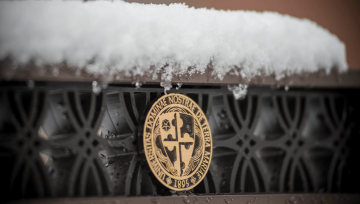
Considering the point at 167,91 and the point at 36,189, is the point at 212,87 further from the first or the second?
the point at 36,189

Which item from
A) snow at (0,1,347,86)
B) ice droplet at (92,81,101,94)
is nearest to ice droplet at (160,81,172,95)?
snow at (0,1,347,86)

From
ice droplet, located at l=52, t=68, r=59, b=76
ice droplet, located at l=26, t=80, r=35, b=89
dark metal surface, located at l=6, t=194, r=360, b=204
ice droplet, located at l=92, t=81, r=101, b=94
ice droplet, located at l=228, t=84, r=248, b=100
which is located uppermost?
ice droplet, located at l=52, t=68, r=59, b=76

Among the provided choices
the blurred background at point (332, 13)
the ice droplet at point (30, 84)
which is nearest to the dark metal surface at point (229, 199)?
the ice droplet at point (30, 84)

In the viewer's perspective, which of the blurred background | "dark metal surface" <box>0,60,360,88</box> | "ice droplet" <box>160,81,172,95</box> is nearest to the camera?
"dark metal surface" <box>0,60,360,88</box>

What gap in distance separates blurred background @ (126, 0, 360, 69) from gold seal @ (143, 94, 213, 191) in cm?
49

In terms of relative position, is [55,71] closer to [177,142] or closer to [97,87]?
[97,87]

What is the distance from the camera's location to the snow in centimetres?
44

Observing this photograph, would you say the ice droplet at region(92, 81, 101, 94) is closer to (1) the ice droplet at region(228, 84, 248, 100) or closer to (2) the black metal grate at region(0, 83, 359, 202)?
(2) the black metal grate at region(0, 83, 359, 202)

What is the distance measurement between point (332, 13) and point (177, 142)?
787 mm

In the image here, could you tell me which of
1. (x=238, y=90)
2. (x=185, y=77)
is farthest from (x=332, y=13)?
(x=185, y=77)

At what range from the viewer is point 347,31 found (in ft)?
3.46

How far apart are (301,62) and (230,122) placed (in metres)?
0.20

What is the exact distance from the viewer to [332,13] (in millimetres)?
1039

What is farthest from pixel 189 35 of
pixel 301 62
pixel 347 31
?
pixel 347 31
